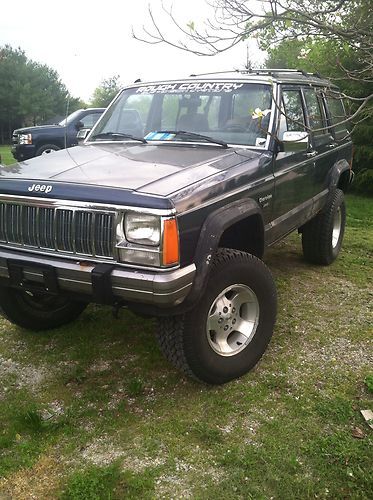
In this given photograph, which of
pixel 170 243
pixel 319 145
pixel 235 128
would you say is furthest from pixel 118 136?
pixel 319 145

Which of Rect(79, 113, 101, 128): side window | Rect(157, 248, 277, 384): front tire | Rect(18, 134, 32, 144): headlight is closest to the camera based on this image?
Rect(157, 248, 277, 384): front tire

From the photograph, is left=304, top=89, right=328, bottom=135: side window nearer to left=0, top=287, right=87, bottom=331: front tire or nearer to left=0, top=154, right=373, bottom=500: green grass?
left=0, top=154, right=373, bottom=500: green grass

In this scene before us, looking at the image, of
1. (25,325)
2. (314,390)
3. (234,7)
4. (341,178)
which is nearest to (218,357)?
(314,390)

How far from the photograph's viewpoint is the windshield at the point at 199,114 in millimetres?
3938

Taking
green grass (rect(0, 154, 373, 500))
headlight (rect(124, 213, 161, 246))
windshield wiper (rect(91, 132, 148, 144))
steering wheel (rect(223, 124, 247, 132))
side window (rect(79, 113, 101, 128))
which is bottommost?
green grass (rect(0, 154, 373, 500))

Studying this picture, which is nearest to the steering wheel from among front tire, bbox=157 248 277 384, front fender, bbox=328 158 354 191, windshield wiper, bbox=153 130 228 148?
windshield wiper, bbox=153 130 228 148

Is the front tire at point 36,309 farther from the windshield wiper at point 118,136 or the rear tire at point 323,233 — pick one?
the rear tire at point 323,233

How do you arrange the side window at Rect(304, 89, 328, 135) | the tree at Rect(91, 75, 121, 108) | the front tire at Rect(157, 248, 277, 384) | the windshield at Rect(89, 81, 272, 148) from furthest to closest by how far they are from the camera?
the tree at Rect(91, 75, 121, 108) < the side window at Rect(304, 89, 328, 135) < the windshield at Rect(89, 81, 272, 148) < the front tire at Rect(157, 248, 277, 384)

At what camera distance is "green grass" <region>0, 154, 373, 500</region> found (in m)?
2.51

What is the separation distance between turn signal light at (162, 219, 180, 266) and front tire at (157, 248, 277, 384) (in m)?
0.43

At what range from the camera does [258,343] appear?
3.46 meters

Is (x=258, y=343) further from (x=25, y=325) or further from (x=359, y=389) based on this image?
(x=25, y=325)

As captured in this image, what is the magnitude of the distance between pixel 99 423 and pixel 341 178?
4.21m

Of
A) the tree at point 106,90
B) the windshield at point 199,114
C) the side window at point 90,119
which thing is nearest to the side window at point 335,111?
the windshield at point 199,114
